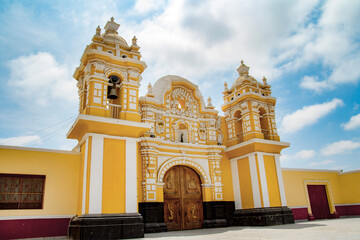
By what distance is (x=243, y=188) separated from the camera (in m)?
13.9

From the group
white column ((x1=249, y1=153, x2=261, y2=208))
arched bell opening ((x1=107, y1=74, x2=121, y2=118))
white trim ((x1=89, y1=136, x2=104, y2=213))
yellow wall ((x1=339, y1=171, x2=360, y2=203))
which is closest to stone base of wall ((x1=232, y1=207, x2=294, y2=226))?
white column ((x1=249, y1=153, x2=261, y2=208))

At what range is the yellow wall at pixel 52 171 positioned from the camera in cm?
955

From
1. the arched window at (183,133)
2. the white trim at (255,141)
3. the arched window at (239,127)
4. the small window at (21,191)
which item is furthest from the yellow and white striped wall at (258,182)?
the small window at (21,191)

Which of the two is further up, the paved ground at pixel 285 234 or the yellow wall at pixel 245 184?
the yellow wall at pixel 245 184

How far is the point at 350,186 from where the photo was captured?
16562 mm

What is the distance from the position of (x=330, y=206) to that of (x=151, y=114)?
439 inches

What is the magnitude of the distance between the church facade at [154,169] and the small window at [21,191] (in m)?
0.03

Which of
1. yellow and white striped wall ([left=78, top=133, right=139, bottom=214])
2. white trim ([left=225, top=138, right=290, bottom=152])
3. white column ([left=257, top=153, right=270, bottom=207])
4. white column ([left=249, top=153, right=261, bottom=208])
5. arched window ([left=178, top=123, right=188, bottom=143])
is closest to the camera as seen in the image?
yellow and white striped wall ([left=78, top=133, right=139, bottom=214])

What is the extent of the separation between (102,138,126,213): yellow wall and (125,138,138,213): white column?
13 cm

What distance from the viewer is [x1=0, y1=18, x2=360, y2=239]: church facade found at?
944cm

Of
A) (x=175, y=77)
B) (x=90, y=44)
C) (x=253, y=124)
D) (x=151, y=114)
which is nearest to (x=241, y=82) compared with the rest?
(x=253, y=124)

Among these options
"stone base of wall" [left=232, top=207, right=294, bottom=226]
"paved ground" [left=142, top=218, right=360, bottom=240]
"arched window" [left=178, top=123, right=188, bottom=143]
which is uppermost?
"arched window" [left=178, top=123, right=188, bottom=143]

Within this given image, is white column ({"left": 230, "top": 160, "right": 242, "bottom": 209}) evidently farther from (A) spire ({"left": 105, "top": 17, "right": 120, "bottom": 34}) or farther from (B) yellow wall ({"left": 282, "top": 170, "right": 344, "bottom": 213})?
(A) spire ({"left": 105, "top": 17, "right": 120, "bottom": 34})

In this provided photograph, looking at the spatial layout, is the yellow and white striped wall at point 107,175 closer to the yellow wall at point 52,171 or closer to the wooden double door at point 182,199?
the yellow wall at point 52,171
